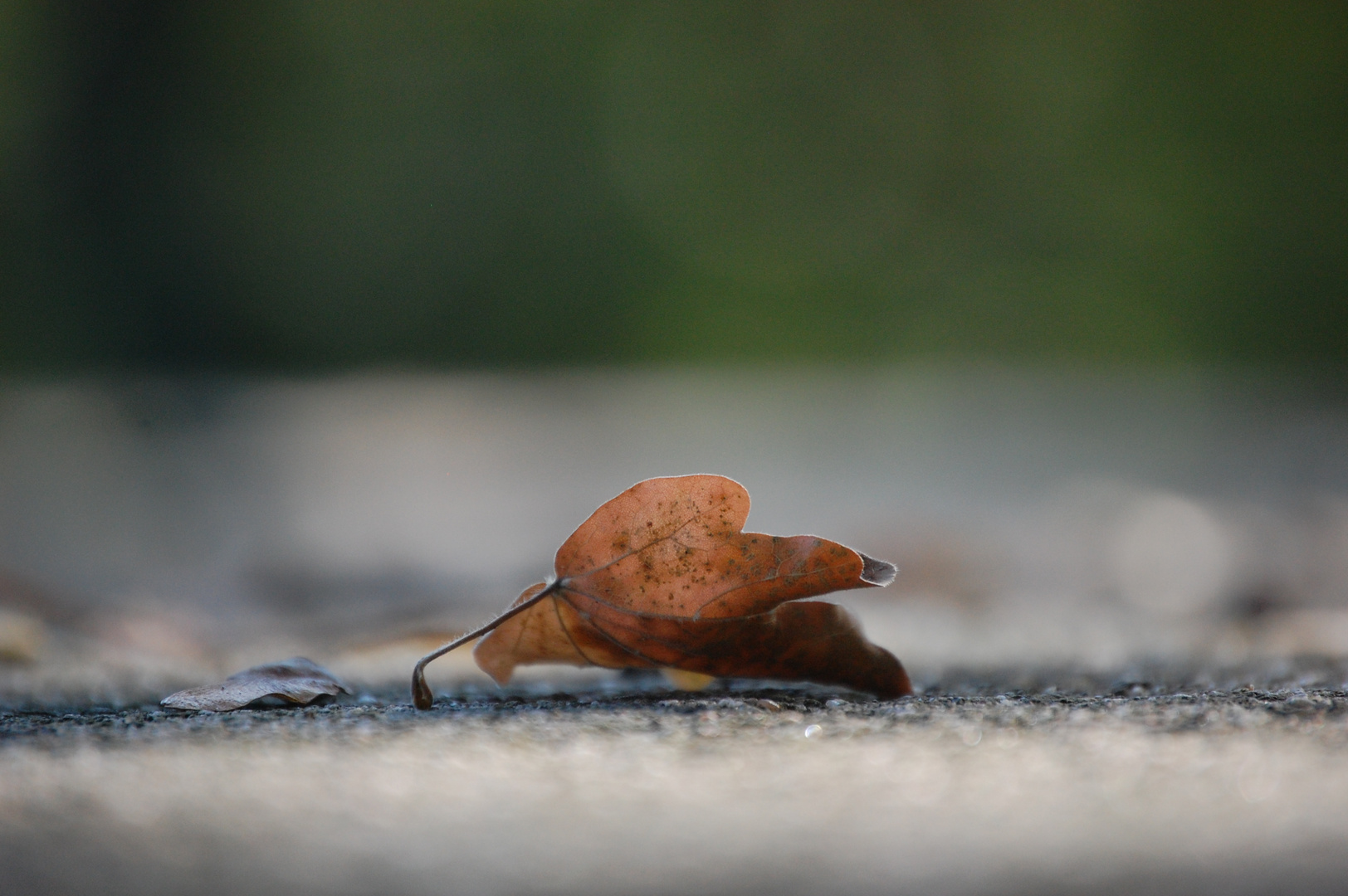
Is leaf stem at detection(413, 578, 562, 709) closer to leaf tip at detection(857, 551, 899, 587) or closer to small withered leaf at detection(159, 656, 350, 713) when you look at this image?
small withered leaf at detection(159, 656, 350, 713)

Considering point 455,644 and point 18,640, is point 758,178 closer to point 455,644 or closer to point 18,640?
point 18,640

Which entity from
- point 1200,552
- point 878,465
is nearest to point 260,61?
point 878,465

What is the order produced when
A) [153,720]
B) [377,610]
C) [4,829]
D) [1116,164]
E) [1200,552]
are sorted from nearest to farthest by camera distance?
[4,829], [153,720], [377,610], [1200,552], [1116,164]

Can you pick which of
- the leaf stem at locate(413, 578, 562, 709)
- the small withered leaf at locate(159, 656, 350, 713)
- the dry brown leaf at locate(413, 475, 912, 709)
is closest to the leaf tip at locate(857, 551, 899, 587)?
the dry brown leaf at locate(413, 475, 912, 709)

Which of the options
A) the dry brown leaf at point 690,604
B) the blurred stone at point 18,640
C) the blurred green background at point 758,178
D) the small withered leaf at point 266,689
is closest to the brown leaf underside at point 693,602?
the dry brown leaf at point 690,604

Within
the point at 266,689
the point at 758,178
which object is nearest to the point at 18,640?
the point at 266,689

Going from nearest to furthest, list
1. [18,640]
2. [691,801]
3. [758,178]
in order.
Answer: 1. [691,801]
2. [18,640]
3. [758,178]

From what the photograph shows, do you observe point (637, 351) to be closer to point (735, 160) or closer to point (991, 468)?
point (735, 160)
